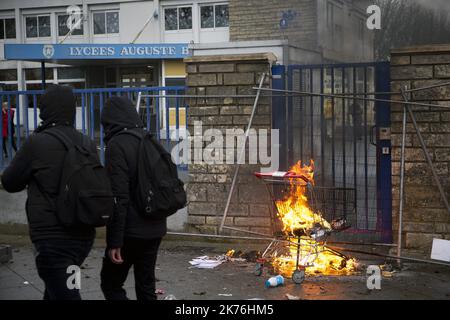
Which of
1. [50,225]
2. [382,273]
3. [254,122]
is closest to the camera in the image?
[50,225]

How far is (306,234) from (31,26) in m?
19.9

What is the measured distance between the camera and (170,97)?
733 centimetres

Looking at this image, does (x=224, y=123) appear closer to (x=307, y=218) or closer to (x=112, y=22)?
(x=307, y=218)

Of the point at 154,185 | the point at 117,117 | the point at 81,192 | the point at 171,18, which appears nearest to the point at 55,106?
the point at 117,117

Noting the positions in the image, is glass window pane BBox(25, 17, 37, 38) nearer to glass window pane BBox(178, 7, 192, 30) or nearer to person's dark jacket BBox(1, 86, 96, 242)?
glass window pane BBox(178, 7, 192, 30)

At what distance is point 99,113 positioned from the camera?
23.9 ft

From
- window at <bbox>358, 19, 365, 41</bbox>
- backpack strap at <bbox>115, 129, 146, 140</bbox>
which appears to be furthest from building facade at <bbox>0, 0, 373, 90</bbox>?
backpack strap at <bbox>115, 129, 146, 140</bbox>

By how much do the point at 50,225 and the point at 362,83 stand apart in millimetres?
4210

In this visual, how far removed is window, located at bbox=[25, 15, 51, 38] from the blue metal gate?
1760 centimetres

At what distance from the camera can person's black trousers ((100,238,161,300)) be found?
4.11 metres

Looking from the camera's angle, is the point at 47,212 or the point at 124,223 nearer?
the point at 47,212
